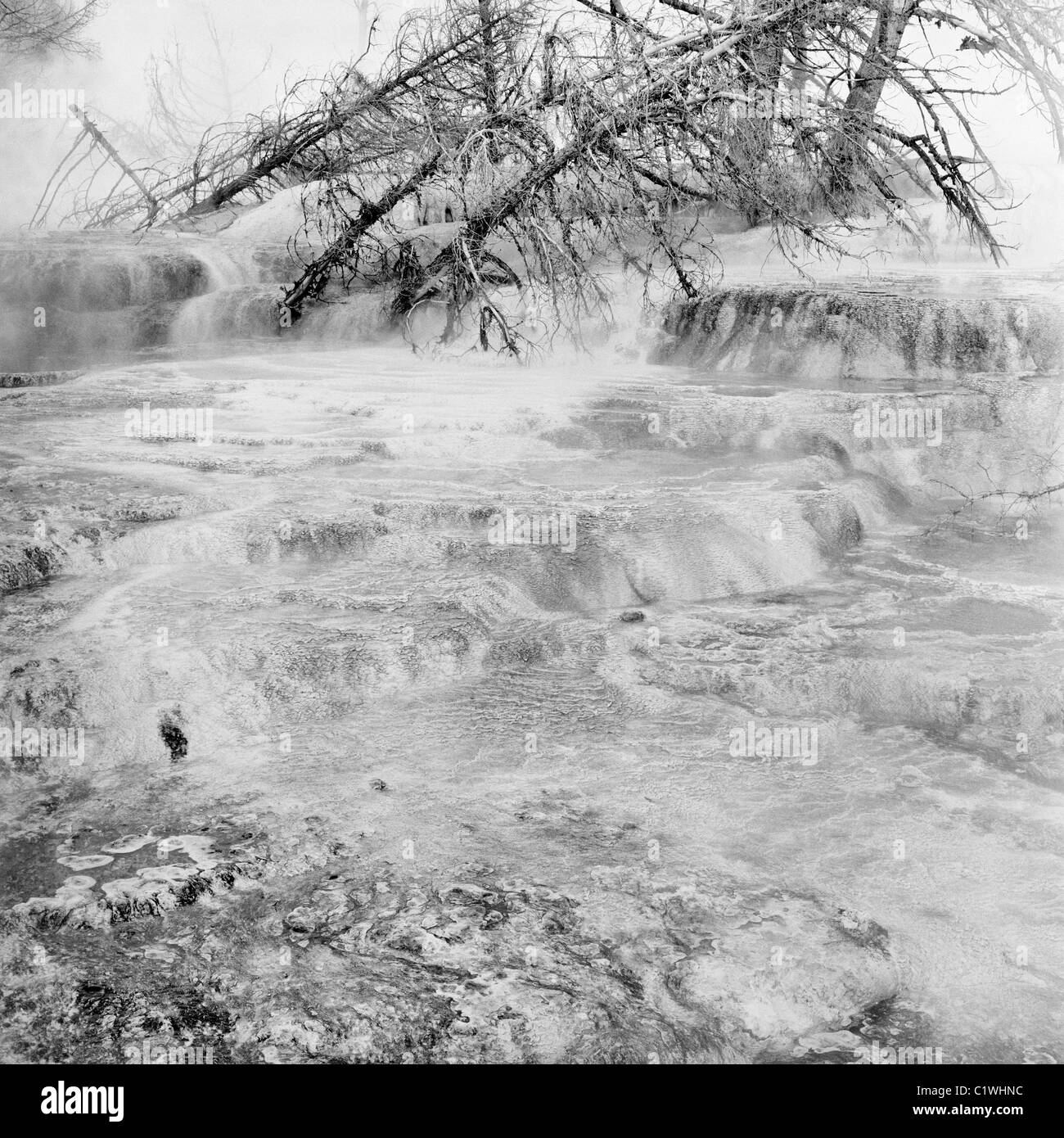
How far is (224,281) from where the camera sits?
1141 cm

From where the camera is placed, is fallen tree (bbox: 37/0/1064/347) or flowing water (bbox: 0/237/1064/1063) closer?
flowing water (bbox: 0/237/1064/1063)

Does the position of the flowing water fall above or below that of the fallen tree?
below

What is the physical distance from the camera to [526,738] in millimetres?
3908

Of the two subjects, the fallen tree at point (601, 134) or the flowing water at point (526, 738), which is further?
the fallen tree at point (601, 134)

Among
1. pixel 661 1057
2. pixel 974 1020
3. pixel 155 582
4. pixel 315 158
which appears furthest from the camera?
pixel 315 158

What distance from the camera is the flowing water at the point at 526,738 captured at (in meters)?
2.61

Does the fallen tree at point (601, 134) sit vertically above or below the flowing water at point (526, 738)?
above

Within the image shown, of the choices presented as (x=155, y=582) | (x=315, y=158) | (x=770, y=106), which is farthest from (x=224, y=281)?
(x=155, y=582)

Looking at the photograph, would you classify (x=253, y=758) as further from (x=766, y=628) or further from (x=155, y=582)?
(x=766, y=628)

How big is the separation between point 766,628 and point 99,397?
5028mm

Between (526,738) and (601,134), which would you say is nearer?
(526,738)

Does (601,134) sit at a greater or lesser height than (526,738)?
greater

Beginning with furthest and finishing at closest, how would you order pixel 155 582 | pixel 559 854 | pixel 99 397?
pixel 99 397 < pixel 155 582 < pixel 559 854

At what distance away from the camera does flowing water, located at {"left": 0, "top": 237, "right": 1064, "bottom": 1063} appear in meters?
2.61
